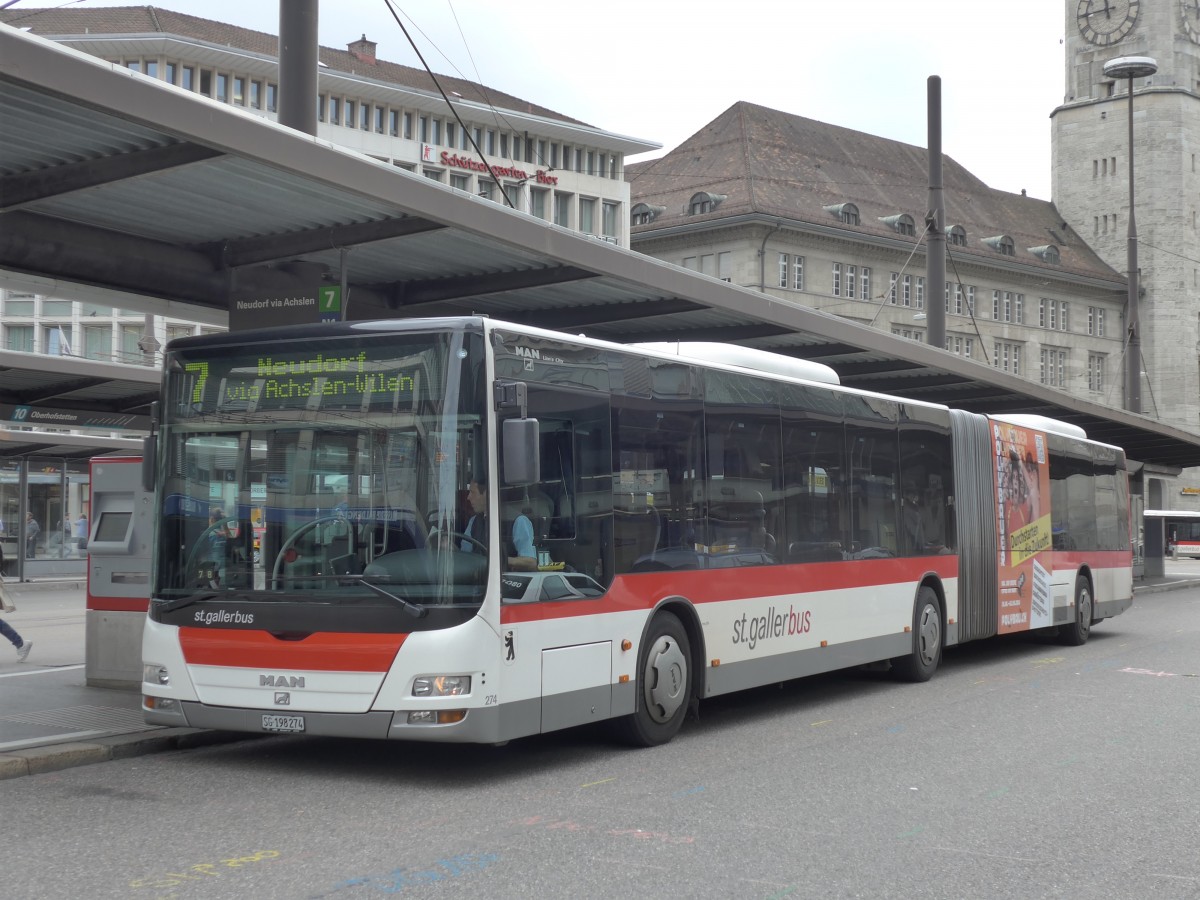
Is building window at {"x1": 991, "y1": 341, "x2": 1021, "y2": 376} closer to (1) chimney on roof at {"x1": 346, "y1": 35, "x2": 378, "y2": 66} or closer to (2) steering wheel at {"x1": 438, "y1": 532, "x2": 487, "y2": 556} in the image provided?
(1) chimney on roof at {"x1": 346, "y1": 35, "x2": 378, "y2": 66}

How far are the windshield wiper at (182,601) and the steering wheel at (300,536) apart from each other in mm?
461

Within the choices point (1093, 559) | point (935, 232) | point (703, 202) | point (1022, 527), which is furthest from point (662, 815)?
point (703, 202)

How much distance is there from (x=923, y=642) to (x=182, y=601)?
8368 millimetres

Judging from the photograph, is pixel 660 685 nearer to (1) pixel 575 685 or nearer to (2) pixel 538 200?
(1) pixel 575 685

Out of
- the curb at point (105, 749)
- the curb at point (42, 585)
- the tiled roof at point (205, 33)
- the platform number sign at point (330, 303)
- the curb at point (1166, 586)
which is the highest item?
the tiled roof at point (205, 33)

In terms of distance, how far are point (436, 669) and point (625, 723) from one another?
A: 6.61 feet

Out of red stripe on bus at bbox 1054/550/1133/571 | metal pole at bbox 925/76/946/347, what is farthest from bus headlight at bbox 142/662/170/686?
metal pole at bbox 925/76/946/347

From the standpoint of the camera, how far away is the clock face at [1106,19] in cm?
9238

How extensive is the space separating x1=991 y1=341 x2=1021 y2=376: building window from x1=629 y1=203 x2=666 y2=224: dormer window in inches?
849

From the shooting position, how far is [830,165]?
273 ft

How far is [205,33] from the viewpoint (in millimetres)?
73562

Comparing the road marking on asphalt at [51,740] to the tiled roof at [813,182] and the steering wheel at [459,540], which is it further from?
the tiled roof at [813,182]

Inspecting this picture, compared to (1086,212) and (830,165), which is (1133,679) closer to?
(830,165)

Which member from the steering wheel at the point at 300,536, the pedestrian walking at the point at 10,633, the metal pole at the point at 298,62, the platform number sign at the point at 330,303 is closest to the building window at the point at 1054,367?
the pedestrian walking at the point at 10,633
